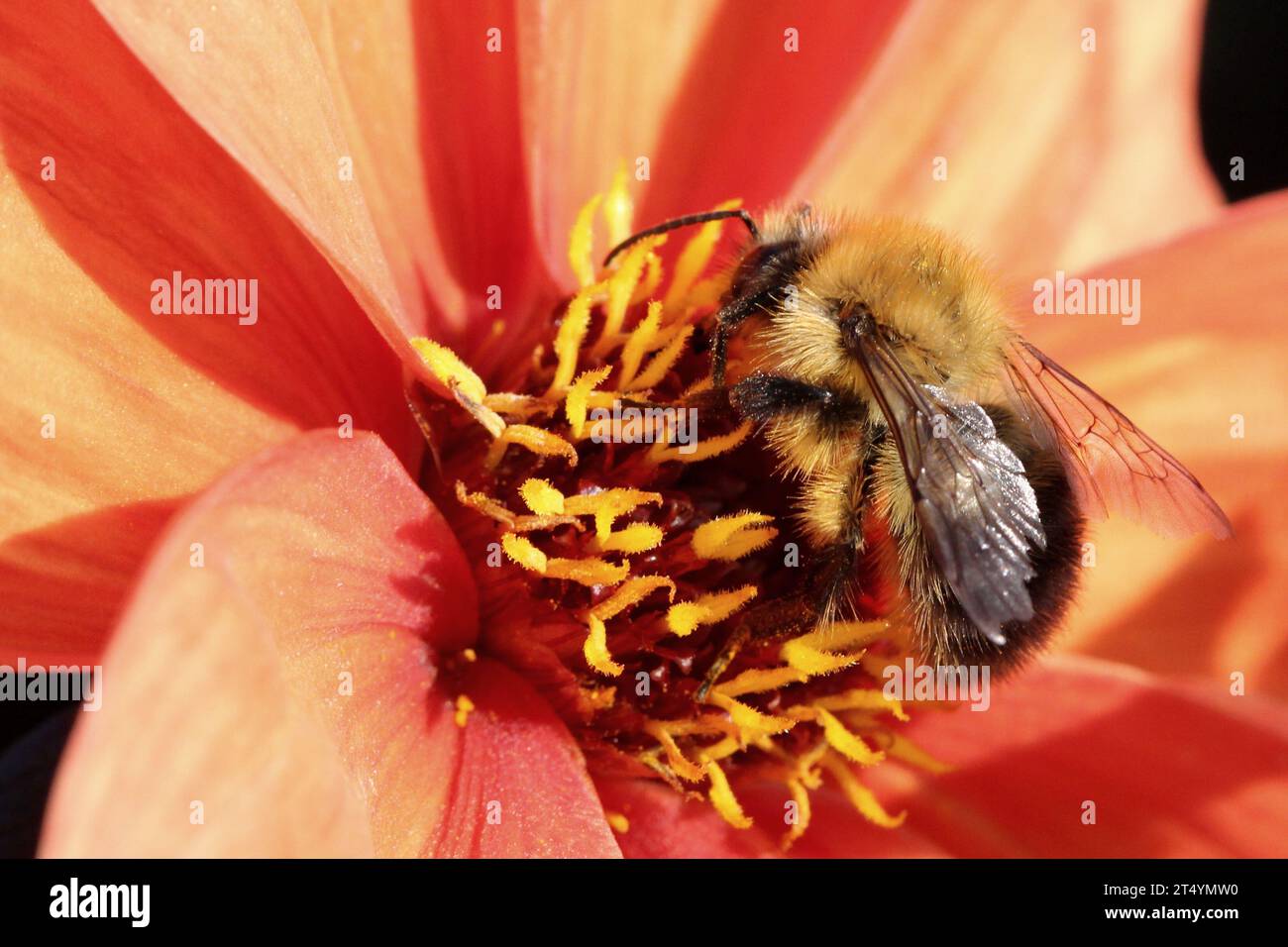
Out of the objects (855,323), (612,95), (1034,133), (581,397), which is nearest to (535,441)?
(581,397)

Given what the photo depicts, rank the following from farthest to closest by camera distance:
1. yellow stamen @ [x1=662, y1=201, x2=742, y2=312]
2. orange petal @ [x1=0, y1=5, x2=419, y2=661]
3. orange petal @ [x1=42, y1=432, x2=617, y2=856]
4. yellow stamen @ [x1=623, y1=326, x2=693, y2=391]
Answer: yellow stamen @ [x1=662, y1=201, x2=742, y2=312] → yellow stamen @ [x1=623, y1=326, x2=693, y2=391] → orange petal @ [x1=0, y1=5, x2=419, y2=661] → orange petal @ [x1=42, y1=432, x2=617, y2=856]

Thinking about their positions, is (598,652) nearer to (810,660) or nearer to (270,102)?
(810,660)

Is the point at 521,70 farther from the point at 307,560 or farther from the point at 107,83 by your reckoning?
the point at 307,560

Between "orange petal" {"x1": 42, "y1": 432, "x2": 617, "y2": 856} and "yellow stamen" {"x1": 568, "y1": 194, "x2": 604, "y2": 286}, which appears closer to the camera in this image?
"orange petal" {"x1": 42, "y1": 432, "x2": 617, "y2": 856}

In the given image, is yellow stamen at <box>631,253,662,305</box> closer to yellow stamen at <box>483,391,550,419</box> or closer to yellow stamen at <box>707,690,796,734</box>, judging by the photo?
yellow stamen at <box>483,391,550,419</box>

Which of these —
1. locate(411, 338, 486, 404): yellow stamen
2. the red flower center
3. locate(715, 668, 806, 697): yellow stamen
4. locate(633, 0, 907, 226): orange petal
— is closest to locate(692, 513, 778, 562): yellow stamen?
the red flower center

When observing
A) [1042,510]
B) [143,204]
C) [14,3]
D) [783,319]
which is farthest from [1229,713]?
[14,3]
